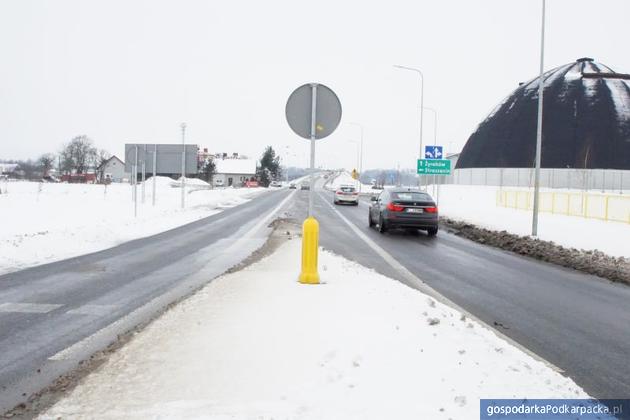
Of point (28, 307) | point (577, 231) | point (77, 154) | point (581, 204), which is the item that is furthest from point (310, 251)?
point (77, 154)

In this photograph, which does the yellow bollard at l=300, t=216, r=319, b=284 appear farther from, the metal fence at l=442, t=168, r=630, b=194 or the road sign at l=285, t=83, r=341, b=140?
the metal fence at l=442, t=168, r=630, b=194

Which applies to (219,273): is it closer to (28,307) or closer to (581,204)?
(28,307)

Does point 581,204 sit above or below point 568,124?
below

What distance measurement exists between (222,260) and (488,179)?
70027 millimetres

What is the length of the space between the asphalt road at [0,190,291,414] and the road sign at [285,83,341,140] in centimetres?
312

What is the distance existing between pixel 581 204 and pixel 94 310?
25.0 m

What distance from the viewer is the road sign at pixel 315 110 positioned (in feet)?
25.7

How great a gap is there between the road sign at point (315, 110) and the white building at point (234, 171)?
122 m

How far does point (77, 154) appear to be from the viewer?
120 metres

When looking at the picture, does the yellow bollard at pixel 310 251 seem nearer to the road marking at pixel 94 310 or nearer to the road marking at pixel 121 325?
the road marking at pixel 121 325

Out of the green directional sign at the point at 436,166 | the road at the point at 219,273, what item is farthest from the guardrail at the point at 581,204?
the road at the point at 219,273

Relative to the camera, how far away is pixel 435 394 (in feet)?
12.8

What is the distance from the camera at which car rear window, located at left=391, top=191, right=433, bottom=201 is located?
18.5m

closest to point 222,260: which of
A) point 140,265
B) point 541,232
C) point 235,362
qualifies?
point 140,265
